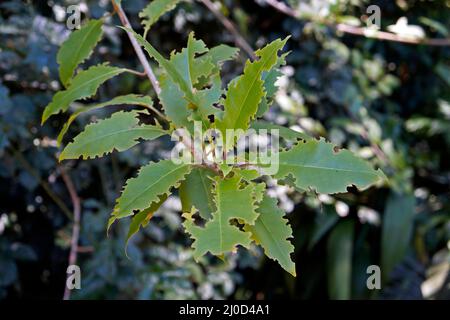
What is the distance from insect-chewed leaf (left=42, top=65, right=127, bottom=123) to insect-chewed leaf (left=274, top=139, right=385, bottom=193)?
1.11 ft

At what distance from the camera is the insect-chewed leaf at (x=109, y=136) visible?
75 cm

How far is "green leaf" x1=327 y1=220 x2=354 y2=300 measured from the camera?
7.11ft

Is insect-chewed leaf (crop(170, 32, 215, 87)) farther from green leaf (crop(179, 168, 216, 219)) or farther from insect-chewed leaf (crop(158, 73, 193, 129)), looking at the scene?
green leaf (crop(179, 168, 216, 219))

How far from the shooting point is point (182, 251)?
5.86 ft

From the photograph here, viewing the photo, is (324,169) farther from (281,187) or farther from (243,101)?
(281,187)

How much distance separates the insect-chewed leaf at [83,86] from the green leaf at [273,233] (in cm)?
34

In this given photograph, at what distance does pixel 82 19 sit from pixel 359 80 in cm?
109

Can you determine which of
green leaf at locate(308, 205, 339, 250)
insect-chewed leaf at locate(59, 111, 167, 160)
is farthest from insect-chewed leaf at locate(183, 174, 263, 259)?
green leaf at locate(308, 205, 339, 250)

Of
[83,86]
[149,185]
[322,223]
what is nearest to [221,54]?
[83,86]

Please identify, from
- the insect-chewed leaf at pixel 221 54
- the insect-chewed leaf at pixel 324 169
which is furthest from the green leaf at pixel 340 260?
the insect-chewed leaf at pixel 324 169

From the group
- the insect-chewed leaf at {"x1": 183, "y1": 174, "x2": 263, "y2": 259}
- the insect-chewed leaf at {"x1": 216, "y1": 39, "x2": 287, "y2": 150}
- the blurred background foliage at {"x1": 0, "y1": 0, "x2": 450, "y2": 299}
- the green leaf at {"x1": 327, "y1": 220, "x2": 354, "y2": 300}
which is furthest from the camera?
the green leaf at {"x1": 327, "y1": 220, "x2": 354, "y2": 300}

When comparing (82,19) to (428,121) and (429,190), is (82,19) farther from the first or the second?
(429,190)

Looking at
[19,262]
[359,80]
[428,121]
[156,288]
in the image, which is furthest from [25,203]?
[428,121]

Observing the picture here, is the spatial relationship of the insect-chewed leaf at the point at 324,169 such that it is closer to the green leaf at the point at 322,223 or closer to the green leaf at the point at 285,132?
the green leaf at the point at 285,132
